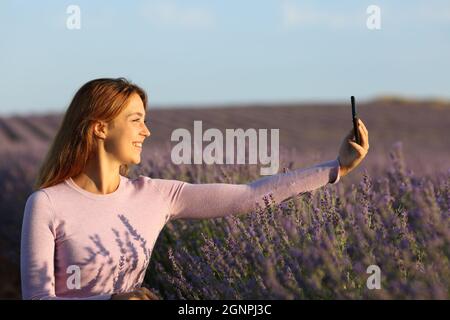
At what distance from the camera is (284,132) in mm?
17516

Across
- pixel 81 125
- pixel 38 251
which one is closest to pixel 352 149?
pixel 81 125

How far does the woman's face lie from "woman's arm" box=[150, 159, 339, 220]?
0.19m

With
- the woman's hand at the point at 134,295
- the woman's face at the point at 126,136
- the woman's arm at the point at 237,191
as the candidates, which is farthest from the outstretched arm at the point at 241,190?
the woman's hand at the point at 134,295

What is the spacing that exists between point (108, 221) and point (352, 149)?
2.34 ft

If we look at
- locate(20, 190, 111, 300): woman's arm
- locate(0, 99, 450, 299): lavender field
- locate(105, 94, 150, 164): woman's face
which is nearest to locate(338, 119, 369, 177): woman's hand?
locate(0, 99, 450, 299): lavender field

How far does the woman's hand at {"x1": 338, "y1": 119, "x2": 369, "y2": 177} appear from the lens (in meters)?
2.30

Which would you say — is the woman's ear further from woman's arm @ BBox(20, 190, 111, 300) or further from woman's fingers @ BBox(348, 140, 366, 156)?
woman's fingers @ BBox(348, 140, 366, 156)

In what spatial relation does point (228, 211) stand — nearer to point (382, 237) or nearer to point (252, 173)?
point (382, 237)

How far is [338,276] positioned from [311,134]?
51.8 feet

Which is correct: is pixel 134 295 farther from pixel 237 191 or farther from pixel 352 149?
pixel 352 149

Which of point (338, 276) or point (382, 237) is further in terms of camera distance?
point (382, 237)

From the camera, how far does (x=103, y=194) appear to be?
2.33 metres

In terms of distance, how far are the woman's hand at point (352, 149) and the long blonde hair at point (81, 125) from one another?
627 mm
